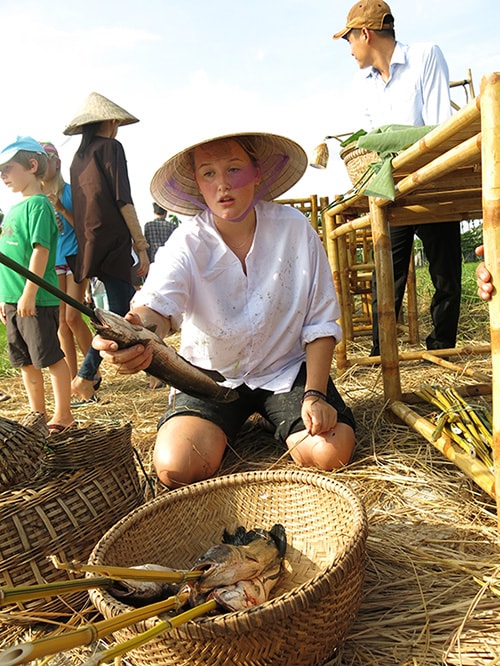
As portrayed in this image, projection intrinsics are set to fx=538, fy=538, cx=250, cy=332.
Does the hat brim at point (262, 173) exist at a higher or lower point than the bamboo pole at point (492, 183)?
higher

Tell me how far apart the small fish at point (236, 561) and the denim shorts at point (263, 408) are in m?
0.78

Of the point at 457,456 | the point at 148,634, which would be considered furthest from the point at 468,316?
the point at 148,634

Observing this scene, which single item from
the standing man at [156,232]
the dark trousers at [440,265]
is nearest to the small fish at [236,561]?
the dark trousers at [440,265]

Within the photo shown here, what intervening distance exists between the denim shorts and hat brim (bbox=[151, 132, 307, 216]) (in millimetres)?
774

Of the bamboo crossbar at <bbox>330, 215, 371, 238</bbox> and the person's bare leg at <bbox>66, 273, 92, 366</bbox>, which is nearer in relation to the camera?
the bamboo crossbar at <bbox>330, 215, 371, 238</bbox>

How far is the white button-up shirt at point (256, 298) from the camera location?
210 cm

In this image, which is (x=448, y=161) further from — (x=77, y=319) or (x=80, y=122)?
(x=77, y=319)

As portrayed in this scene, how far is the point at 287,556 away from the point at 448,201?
5.58 feet

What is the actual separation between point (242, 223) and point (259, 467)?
97 cm

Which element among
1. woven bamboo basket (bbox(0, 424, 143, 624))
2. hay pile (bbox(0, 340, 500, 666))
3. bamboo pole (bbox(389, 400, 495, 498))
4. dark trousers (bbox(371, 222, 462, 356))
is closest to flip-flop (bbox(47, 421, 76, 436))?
woven bamboo basket (bbox(0, 424, 143, 624))

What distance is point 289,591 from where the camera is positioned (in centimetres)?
113

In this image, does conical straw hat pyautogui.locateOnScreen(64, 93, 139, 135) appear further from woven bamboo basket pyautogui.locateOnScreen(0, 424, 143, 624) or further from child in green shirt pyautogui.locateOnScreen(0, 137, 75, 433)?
woven bamboo basket pyautogui.locateOnScreen(0, 424, 143, 624)

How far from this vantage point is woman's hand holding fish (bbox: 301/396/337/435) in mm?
1880

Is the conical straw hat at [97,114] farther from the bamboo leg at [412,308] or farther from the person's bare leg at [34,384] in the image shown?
the bamboo leg at [412,308]
